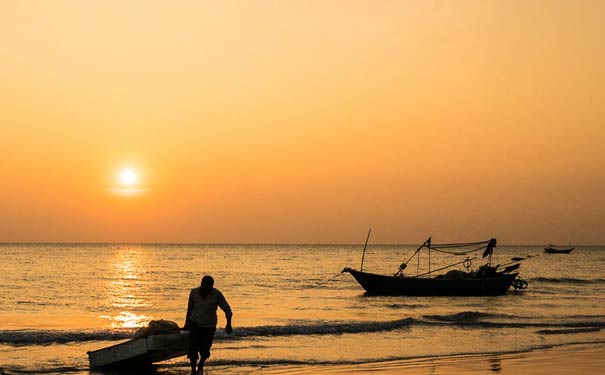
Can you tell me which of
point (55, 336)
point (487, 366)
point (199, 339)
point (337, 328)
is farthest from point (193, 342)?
point (337, 328)

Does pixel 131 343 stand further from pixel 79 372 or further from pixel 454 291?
pixel 454 291

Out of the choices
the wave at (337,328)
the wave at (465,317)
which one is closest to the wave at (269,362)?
the wave at (337,328)

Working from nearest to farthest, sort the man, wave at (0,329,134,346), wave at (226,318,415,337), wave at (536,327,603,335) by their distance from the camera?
1. the man
2. wave at (0,329,134,346)
3. wave at (226,318,415,337)
4. wave at (536,327,603,335)

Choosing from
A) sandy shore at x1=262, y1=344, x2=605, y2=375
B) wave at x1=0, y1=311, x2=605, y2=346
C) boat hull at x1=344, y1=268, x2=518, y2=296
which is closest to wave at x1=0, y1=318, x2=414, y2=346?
wave at x1=0, y1=311, x2=605, y2=346

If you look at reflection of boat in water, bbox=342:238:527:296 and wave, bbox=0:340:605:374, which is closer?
wave, bbox=0:340:605:374

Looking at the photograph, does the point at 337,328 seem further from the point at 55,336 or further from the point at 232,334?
the point at 55,336

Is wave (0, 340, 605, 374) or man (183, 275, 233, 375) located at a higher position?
man (183, 275, 233, 375)

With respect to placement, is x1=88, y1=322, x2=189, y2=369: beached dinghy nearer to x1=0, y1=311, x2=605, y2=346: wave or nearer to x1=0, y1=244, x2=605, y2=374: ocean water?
x1=0, y1=244, x2=605, y2=374: ocean water

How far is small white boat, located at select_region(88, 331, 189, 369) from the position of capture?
14773 millimetres

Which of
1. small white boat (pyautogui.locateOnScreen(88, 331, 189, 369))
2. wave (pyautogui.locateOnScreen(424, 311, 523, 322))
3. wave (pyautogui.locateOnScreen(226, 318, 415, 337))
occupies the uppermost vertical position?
small white boat (pyautogui.locateOnScreen(88, 331, 189, 369))

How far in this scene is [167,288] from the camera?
53.0 m

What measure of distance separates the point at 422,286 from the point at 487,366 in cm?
2609

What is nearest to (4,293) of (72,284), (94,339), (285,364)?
(72,284)

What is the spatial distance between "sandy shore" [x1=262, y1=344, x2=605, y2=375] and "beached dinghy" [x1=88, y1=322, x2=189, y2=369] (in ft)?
7.13
